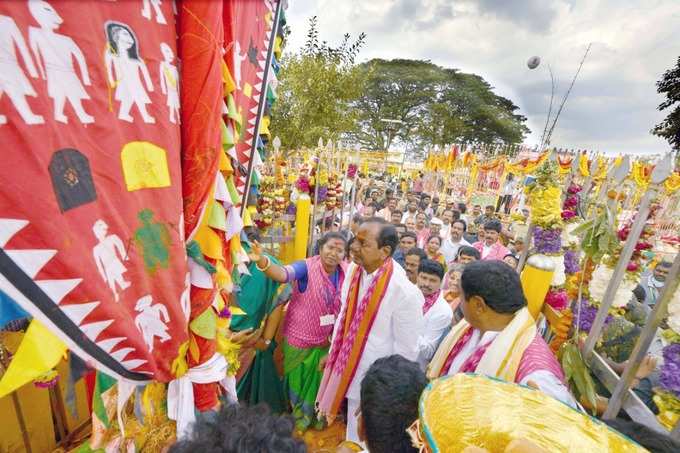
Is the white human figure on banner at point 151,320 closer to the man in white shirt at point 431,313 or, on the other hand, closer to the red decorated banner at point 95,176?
the red decorated banner at point 95,176

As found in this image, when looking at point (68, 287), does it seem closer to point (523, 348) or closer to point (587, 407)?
point (523, 348)

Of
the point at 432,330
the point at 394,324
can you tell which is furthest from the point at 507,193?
the point at 394,324

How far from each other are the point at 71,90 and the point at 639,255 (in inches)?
125

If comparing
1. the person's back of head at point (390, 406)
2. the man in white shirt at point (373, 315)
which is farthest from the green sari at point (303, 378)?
the person's back of head at point (390, 406)

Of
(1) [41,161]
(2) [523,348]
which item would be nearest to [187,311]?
(1) [41,161]

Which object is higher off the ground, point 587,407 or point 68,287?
point 68,287

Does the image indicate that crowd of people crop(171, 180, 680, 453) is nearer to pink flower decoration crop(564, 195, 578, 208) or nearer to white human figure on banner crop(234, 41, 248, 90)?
white human figure on banner crop(234, 41, 248, 90)

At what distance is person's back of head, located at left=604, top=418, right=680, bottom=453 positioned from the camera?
103cm

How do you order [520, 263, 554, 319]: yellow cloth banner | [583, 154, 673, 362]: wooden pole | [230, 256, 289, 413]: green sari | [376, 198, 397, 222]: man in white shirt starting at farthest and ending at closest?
[376, 198, 397, 222]: man in white shirt
[230, 256, 289, 413]: green sari
[520, 263, 554, 319]: yellow cloth banner
[583, 154, 673, 362]: wooden pole

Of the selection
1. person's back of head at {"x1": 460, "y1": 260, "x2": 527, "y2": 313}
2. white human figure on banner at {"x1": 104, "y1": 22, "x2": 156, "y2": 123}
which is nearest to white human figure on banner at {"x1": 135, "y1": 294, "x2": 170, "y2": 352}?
white human figure on banner at {"x1": 104, "y1": 22, "x2": 156, "y2": 123}

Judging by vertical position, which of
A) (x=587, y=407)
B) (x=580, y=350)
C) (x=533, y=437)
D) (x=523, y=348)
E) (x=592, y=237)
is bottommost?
(x=587, y=407)

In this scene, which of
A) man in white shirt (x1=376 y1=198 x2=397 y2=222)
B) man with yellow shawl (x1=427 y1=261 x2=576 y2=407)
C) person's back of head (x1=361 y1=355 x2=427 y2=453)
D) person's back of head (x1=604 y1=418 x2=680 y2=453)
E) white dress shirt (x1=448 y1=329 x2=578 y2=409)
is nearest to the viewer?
person's back of head (x1=604 y1=418 x2=680 y2=453)

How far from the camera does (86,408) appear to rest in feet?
7.68

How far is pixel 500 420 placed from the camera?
1.01 metres
